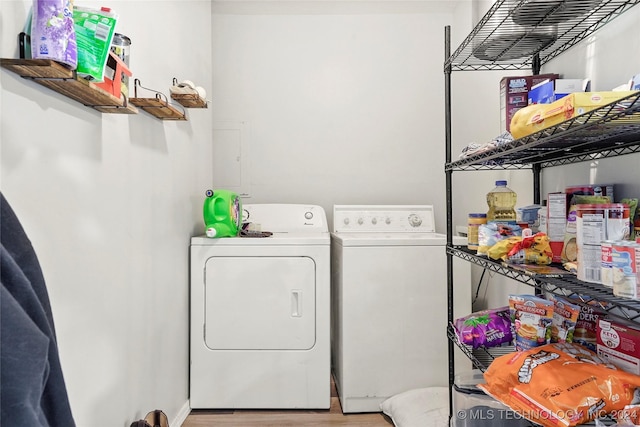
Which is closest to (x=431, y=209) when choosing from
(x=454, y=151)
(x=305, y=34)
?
(x=454, y=151)

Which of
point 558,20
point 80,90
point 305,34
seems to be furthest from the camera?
point 305,34

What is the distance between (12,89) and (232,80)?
201cm

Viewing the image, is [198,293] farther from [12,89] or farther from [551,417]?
[551,417]

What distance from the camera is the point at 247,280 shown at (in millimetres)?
2082

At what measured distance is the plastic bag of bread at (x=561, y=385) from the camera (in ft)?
3.06

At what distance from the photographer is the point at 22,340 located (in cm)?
61

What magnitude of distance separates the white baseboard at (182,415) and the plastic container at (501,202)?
1748 mm

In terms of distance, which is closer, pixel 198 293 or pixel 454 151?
pixel 198 293

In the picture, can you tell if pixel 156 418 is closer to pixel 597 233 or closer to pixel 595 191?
pixel 597 233

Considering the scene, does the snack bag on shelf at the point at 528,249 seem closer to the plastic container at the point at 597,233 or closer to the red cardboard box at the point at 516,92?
the plastic container at the point at 597,233

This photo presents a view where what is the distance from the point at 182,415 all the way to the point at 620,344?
1.90 m

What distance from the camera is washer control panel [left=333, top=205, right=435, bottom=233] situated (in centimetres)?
260

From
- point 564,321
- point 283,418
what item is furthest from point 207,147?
point 564,321

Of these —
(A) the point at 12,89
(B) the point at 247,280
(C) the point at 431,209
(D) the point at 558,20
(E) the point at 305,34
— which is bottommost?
(B) the point at 247,280
